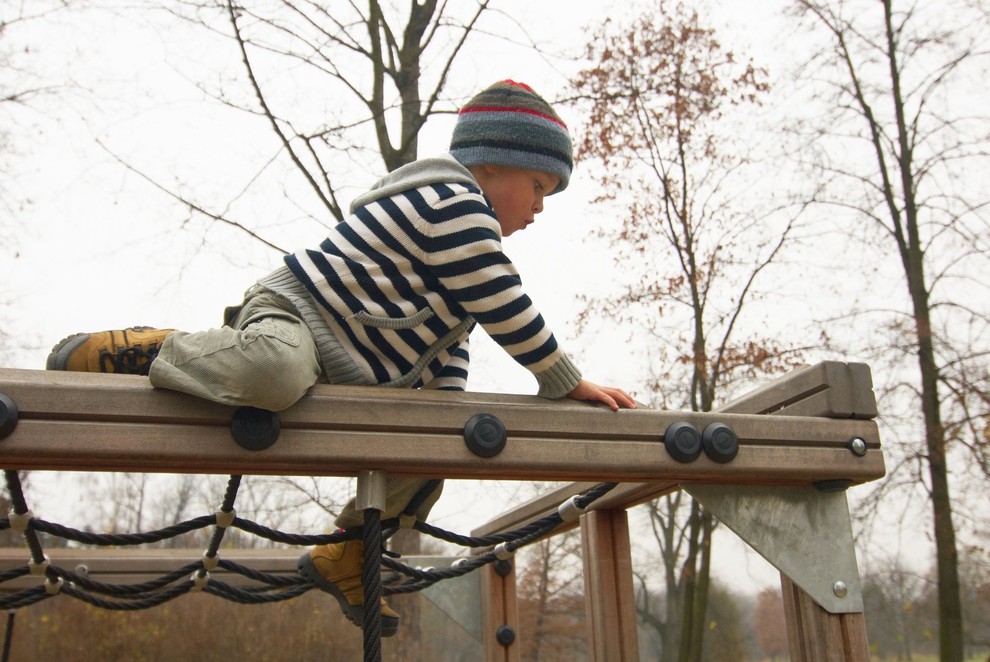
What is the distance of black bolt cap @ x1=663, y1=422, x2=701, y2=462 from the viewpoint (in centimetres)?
166

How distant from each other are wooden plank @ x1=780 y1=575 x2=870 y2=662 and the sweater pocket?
0.94 m

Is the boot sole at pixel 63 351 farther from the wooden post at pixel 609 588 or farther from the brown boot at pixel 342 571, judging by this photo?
the wooden post at pixel 609 588

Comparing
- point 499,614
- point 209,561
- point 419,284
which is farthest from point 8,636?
point 419,284

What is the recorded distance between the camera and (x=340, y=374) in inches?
63.3

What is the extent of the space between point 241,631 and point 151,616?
0.43 meters

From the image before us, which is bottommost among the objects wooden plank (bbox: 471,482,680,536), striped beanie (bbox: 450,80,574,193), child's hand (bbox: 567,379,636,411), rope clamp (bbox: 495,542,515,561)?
rope clamp (bbox: 495,542,515,561)

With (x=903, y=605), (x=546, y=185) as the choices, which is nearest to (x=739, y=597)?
(x=903, y=605)

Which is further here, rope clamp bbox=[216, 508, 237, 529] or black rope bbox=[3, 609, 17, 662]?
black rope bbox=[3, 609, 17, 662]

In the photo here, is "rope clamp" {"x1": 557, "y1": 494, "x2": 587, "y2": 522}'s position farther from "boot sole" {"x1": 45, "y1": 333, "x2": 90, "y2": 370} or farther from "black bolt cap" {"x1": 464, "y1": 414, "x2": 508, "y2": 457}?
"boot sole" {"x1": 45, "y1": 333, "x2": 90, "y2": 370}

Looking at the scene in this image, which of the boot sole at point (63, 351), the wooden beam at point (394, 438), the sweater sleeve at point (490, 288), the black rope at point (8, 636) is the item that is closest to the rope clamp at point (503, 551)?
the wooden beam at point (394, 438)

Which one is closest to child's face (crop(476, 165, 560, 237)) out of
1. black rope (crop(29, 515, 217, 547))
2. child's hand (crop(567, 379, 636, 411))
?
child's hand (crop(567, 379, 636, 411))

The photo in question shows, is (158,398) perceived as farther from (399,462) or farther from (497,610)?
(497,610)

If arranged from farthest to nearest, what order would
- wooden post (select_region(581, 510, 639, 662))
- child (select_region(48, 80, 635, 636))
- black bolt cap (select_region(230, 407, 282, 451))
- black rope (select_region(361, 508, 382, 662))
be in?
wooden post (select_region(581, 510, 639, 662))
child (select_region(48, 80, 635, 636))
black rope (select_region(361, 508, 382, 662))
black bolt cap (select_region(230, 407, 282, 451))

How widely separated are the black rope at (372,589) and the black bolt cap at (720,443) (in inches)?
23.9
